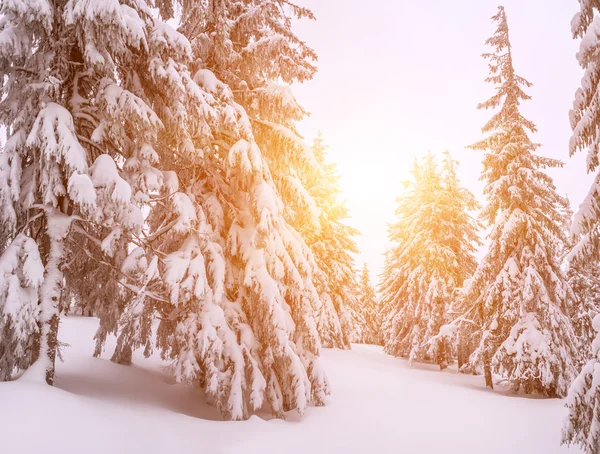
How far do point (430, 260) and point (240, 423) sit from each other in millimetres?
18693

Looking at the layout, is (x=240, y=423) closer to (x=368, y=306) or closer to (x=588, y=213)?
(x=588, y=213)

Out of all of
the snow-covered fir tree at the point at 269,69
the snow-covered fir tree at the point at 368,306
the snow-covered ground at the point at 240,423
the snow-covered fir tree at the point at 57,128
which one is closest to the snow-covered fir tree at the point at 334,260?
the snow-covered ground at the point at 240,423

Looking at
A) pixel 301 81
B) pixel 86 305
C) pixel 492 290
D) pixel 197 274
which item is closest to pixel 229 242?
pixel 197 274

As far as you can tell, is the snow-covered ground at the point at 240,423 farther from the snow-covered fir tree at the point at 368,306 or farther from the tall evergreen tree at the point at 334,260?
the snow-covered fir tree at the point at 368,306

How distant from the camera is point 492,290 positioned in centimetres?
1689

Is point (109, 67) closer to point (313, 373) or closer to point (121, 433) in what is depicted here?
point (121, 433)

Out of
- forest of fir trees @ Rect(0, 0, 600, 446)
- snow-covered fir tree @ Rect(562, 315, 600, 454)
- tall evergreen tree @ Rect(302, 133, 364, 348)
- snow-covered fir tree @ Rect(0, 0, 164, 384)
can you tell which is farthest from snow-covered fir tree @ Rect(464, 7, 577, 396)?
snow-covered fir tree @ Rect(0, 0, 164, 384)

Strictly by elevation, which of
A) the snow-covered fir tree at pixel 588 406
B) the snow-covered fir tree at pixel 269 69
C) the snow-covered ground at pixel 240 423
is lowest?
the snow-covered ground at pixel 240 423

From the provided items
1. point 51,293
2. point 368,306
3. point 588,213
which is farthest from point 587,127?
point 368,306

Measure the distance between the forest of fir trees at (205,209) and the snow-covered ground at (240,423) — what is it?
70 cm

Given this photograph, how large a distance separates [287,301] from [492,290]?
10.4 meters

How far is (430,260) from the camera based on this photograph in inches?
966

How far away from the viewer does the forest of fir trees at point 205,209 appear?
6570 millimetres

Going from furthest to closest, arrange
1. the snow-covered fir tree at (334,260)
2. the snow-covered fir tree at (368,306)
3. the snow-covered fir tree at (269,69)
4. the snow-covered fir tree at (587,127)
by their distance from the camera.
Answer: the snow-covered fir tree at (368,306) < the snow-covered fir tree at (334,260) < the snow-covered fir tree at (269,69) < the snow-covered fir tree at (587,127)
